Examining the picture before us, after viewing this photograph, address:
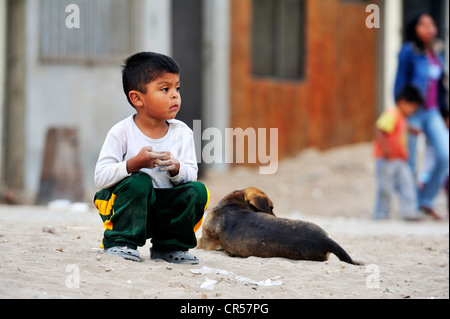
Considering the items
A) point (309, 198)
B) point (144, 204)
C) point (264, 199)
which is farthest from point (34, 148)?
point (144, 204)

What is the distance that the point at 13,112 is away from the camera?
10648mm

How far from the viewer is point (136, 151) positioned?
417 cm

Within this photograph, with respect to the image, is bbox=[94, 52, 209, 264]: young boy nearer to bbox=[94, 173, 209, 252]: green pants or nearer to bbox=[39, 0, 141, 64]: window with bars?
bbox=[94, 173, 209, 252]: green pants

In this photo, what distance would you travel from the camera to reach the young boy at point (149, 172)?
411 centimetres

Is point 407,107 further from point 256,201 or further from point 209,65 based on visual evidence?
point 256,201

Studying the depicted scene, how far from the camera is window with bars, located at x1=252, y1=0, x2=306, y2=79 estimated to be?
1262cm

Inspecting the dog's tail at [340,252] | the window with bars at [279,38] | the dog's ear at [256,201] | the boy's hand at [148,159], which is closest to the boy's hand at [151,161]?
the boy's hand at [148,159]

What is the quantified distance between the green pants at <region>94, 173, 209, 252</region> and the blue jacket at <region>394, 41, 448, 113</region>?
5.12 metres

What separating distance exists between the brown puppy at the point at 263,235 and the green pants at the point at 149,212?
0.55 metres

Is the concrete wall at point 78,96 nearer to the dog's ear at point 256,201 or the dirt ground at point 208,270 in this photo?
the dirt ground at point 208,270

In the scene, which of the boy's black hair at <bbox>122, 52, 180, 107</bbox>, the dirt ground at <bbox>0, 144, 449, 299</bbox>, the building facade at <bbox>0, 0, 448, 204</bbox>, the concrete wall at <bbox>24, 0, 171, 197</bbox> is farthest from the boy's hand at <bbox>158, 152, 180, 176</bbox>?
the concrete wall at <bbox>24, 0, 171, 197</bbox>

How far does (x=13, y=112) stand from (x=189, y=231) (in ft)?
22.5

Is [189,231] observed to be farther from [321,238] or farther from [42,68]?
[42,68]

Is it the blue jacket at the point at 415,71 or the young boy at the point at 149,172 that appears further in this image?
the blue jacket at the point at 415,71
